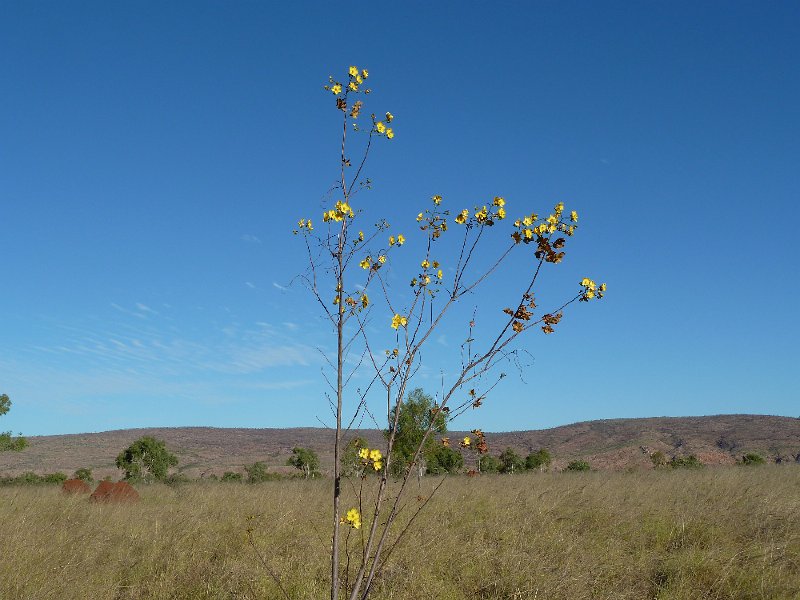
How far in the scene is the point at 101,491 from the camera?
13.1 meters

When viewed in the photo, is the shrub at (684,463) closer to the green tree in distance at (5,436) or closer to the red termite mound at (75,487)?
the red termite mound at (75,487)

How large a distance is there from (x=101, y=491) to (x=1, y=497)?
Result: 1.99m

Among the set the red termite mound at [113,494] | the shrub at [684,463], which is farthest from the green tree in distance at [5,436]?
the shrub at [684,463]

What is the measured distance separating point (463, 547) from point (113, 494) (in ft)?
29.7

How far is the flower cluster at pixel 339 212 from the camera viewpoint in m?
3.46

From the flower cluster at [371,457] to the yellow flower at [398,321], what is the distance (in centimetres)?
69

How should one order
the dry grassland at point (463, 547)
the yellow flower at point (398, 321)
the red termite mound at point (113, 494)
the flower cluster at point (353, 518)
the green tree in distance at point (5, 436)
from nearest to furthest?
the flower cluster at point (353, 518) → the yellow flower at point (398, 321) → the dry grassland at point (463, 547) → the red termite mound at point (113, 494) → the green tree in distance at point (5, 436)

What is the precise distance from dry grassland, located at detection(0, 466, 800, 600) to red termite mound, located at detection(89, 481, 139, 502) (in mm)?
1587

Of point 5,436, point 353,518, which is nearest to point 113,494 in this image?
point 353,518

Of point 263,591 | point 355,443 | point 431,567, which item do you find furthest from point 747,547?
point 355,443

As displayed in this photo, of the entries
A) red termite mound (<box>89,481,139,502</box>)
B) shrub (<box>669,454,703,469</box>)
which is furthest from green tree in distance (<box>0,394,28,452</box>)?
shrub (<box>669,454,703,469</box>)

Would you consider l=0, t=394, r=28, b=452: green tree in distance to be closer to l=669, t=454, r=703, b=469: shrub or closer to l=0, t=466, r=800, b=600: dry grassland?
l=0, t=466, r=800, b=600: dry grassland

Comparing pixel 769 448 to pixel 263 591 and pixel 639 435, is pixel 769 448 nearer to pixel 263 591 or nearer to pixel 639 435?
pixel 639 435

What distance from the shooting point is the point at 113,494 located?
13.1m
